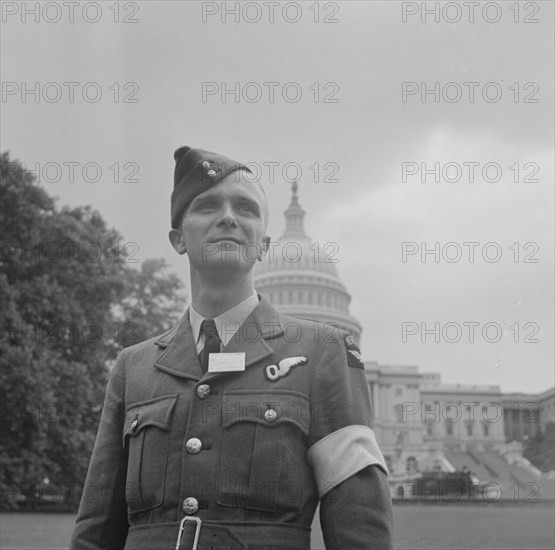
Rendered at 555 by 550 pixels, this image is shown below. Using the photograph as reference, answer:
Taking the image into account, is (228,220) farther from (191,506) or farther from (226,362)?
(191,506)

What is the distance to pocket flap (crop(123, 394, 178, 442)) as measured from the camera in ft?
8.46

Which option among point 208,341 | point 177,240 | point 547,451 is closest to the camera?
point 208,341

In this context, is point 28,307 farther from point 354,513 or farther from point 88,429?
point 354,513

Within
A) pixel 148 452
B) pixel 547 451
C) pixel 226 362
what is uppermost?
pixel 547 451

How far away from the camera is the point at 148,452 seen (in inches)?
101

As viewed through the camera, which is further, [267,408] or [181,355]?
[181,355]

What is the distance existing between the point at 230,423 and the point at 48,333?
64.8 ft

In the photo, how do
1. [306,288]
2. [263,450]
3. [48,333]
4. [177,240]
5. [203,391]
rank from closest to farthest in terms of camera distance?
[263,450], [203,391], [177,240], [48,333], [306,288]

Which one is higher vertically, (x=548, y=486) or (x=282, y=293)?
(x=282, y=293)

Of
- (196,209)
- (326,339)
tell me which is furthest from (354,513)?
(196,209)

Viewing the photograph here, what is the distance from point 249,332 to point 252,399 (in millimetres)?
241

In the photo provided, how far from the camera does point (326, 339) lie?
271cm

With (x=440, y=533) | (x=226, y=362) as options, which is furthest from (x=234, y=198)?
(x=440, y=533)

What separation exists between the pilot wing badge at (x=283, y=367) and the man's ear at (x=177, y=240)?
19.1 inches
